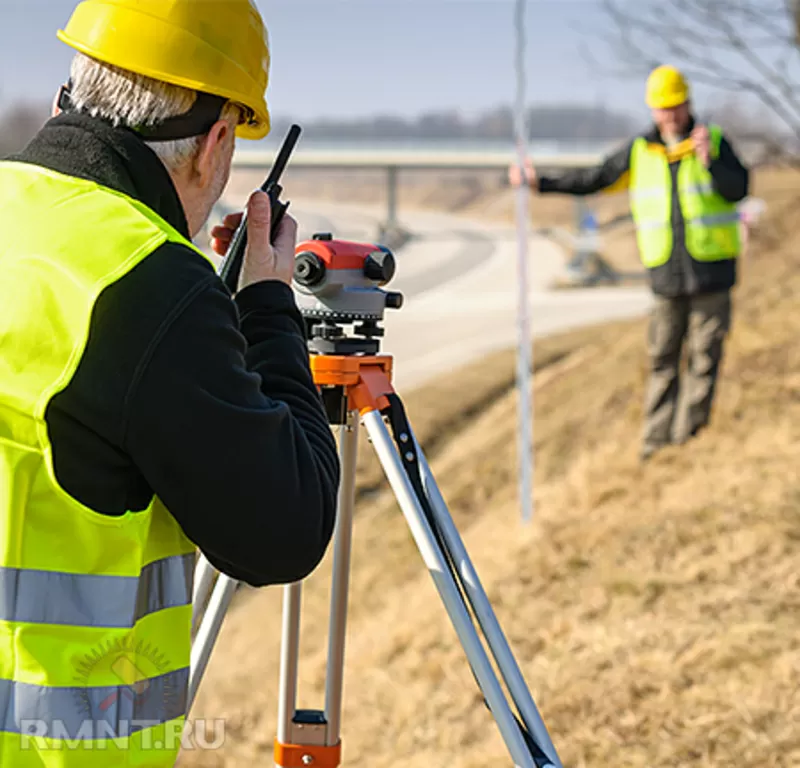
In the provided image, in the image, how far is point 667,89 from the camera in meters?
5.25

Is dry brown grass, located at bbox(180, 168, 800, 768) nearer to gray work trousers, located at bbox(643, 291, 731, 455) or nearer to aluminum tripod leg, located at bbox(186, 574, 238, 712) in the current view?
gray work trousers, located at bbox(643, 291, 731, 455)

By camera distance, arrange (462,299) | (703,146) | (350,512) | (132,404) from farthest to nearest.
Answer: (462,299) → (703,146) → (350,512) → (132,404)

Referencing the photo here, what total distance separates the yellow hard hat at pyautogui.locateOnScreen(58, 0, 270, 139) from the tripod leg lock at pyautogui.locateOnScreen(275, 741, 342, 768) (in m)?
1.32

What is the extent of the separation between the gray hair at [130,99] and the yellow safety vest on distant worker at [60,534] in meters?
0.11

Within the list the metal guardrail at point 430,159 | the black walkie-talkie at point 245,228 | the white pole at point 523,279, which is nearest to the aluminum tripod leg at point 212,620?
the black walkie-talkie at point 245,228

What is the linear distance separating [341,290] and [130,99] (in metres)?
0.66

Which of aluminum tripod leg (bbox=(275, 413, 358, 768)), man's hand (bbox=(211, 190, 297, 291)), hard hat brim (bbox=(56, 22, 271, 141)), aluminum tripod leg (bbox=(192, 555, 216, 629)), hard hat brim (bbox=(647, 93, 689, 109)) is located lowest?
aluminum tripod leg (bbox=(275, 413, 358, 768))

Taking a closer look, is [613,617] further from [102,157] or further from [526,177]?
[102,157]

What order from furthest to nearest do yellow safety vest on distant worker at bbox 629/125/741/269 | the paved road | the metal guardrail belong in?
the metal guardrail < the paved road < yellow safety vest on distant worker at bbox 629/125/741/269

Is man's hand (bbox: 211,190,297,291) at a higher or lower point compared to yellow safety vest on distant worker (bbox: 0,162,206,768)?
higher

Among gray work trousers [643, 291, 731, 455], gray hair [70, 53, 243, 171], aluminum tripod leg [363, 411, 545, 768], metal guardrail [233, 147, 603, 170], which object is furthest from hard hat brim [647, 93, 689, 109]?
metal guardrail [233, 147, 603, 170]

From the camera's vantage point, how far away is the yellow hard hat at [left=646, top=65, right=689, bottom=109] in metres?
5.23

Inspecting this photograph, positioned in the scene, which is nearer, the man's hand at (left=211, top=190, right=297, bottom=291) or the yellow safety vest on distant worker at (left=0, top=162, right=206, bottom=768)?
the yellow safety vest on distant worker at (left=0, top=162, right=206, bottom=768)

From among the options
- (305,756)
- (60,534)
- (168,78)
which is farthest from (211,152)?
(305,756)
